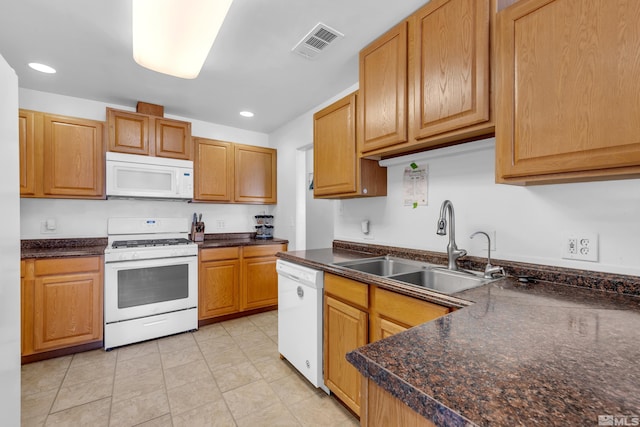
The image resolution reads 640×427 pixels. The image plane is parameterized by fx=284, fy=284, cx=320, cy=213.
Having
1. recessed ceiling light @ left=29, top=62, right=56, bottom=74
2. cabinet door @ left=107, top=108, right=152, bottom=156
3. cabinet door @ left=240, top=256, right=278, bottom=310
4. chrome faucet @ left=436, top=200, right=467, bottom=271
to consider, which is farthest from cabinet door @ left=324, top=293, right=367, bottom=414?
recessed ceiling light @ left=29, top=62, right=56, bottom=74

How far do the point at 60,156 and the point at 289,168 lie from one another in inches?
89.0

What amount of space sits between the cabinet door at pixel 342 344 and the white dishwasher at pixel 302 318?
7 centimetres

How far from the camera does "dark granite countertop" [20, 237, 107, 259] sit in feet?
7.75

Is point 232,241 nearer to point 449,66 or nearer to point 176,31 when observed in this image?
point 176,31

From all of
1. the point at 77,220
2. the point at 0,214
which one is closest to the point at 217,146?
the point at 77,220

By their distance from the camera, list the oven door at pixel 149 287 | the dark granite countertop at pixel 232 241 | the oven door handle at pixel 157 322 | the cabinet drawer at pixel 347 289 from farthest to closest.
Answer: the dark granite countertop at pixel 232 241, the oven door handle at pixel 157 322, the oven door at pixel 149 287, the cabinet drawer at pixel 347 289

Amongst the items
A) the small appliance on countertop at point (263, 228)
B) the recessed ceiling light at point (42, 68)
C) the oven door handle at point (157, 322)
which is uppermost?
the recessed ceiling light at point (42, 68)

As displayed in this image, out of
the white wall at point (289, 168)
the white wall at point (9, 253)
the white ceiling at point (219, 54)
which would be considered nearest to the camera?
the white wall at point (9, 253)

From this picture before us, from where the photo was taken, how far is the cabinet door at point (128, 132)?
2.76 m

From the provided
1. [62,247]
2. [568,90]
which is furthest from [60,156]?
[568,90]

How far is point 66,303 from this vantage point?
7.94 feet

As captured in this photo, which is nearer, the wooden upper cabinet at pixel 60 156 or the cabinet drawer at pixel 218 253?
the wooden upper cabinet at pixel 60 156

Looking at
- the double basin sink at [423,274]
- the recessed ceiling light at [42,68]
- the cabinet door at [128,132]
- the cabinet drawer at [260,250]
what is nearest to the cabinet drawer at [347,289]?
the double basin sink at [423,274]

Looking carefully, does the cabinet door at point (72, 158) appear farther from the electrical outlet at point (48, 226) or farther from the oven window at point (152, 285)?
the oven window at point (152, 285)
